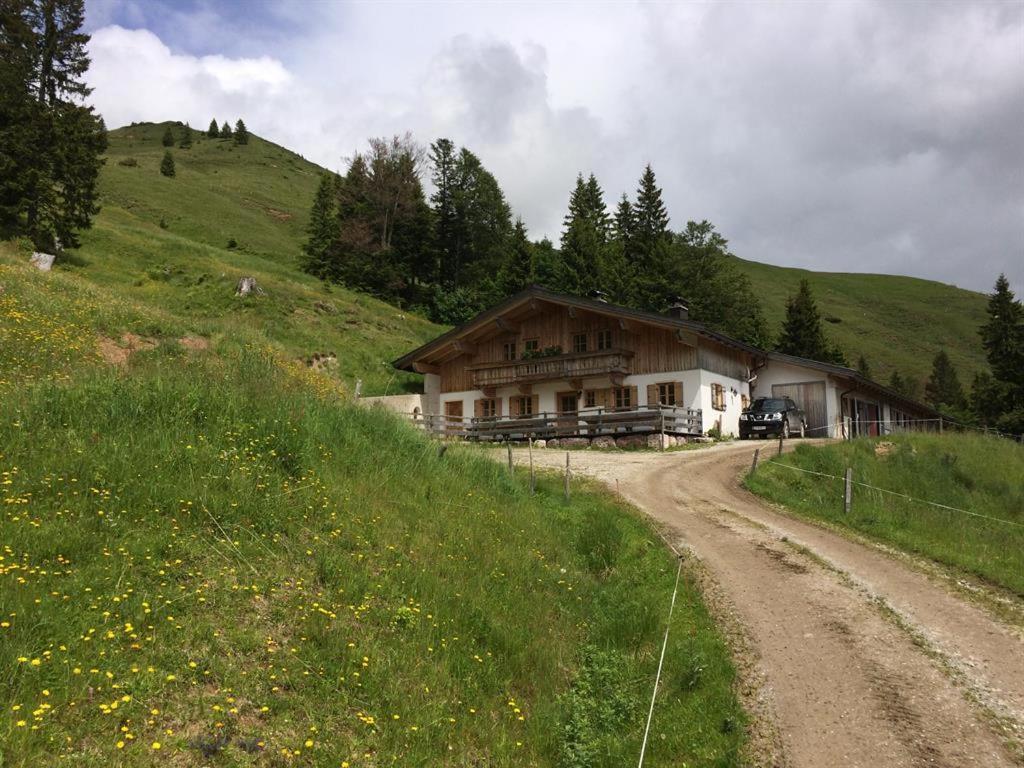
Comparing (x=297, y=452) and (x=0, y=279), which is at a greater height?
(x=0, y=279)

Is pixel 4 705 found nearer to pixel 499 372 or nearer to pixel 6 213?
pixel 499 372

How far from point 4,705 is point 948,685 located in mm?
8408

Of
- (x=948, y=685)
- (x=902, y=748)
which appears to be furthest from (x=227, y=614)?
(x=948, y=685)

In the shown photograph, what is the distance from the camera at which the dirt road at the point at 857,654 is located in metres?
5.94

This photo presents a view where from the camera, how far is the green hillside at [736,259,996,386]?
11081cm

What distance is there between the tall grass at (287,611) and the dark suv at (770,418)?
24.9 meters

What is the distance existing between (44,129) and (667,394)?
35821mm

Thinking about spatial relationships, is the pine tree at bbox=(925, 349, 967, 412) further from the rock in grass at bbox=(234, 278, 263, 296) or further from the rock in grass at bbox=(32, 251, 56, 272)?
the rock in grass at bbox=(32, 251, 56, 272)

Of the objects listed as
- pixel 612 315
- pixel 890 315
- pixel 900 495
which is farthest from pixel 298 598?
pixel 890 315

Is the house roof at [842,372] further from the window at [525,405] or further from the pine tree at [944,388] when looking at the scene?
the pine tree at [944,388]

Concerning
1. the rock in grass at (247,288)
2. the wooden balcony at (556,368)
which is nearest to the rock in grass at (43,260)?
the rock in grass at (247,288)

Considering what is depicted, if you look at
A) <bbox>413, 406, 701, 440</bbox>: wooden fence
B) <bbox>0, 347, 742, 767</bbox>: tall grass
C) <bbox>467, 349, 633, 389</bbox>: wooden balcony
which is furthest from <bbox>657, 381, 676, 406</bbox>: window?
<bbox>0, 347, 742, 767</bbox>: tall grass

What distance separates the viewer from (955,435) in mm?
26828

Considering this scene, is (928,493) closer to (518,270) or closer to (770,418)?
(770,418)
